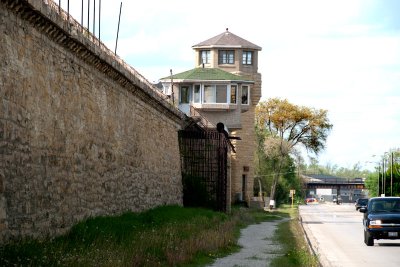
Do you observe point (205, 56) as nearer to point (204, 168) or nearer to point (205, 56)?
point (205, 56)

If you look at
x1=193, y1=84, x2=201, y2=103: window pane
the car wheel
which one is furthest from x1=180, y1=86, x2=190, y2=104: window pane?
the car wheel

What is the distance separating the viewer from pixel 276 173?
120m

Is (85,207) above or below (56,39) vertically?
below

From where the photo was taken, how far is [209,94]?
68688 mm

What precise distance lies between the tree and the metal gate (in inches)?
2743

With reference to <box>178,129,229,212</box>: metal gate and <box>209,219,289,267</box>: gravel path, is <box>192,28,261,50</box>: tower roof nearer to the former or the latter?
<box>178,129,229,212</box>: metal gate

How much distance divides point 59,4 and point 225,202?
30058 mm

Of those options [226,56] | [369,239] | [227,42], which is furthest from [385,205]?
[227,42]

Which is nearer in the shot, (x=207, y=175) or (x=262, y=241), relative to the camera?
(x=262, y=241)

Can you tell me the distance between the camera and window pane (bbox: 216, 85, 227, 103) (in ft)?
225

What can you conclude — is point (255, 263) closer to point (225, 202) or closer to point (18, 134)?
point (18, 134)

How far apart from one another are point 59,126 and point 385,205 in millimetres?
16399

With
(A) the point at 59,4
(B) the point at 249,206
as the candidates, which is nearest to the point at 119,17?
(A) the point at 59,4

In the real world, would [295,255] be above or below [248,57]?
below
